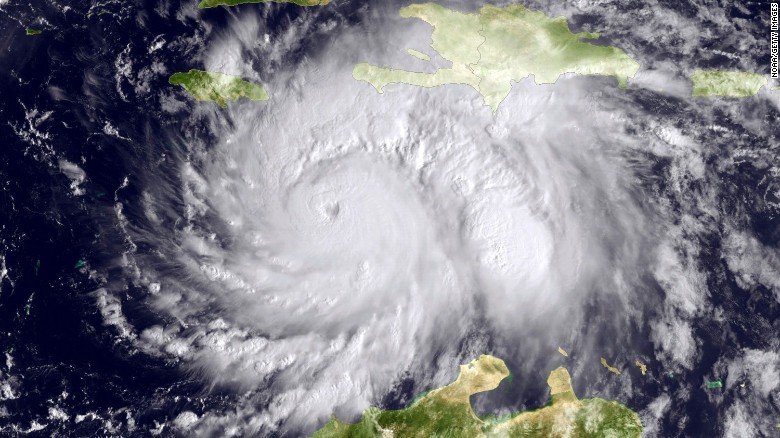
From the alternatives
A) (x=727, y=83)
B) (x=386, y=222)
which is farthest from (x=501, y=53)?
(x=727, y=83)

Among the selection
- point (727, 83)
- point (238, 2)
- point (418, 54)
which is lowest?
point (727, 83)

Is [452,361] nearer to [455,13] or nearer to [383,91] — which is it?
[383,91]

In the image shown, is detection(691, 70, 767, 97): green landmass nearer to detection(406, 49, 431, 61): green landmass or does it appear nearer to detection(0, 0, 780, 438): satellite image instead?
detection(0, 0, 780, 438): satellite image

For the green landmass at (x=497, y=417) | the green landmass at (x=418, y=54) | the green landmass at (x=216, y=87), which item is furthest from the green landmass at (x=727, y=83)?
the green landmass at (x=216, y=87)

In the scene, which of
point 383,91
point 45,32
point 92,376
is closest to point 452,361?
point 383,91

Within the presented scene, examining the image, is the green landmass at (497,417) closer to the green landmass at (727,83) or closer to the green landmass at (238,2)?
the green landmass at (727,83)

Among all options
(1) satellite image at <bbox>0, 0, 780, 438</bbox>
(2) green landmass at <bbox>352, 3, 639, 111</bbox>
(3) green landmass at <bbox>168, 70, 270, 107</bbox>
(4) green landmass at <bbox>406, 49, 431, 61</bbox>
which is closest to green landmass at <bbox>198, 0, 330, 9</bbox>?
(1) satellite image at <bbox>0, 0, 780, 438</bbox>

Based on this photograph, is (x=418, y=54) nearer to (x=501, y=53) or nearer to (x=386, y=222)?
(x=501, y=53)
